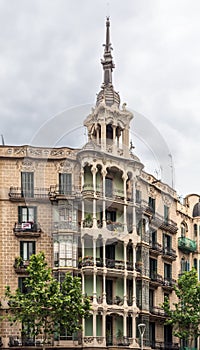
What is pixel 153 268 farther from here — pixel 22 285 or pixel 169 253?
pixel 22 285

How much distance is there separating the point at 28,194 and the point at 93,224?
6913mm

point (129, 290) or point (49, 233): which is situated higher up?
point (49, 233)

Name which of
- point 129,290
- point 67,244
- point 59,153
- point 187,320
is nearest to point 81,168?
point 59,153

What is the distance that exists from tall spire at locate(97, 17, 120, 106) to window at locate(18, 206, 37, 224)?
49.6ft

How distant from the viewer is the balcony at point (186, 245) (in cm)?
9419

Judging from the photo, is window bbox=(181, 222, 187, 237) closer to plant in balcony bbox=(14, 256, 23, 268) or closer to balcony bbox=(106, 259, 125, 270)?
balcony bbox=(106, 259, 125, 270)

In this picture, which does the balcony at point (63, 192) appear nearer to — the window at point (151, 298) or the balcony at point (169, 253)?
the window at point (151, 298)

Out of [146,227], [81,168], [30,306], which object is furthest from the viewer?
[146,227]

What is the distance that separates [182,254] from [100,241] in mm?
20584

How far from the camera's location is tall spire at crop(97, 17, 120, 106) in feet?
284

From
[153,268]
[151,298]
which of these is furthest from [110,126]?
[151,298]

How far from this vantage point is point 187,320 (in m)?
80.4

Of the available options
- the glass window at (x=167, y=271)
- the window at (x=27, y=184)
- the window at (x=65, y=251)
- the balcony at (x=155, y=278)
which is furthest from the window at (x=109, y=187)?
the glass window at (x=167, y=271)

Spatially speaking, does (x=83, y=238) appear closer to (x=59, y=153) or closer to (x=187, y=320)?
(x=59, y=153)
